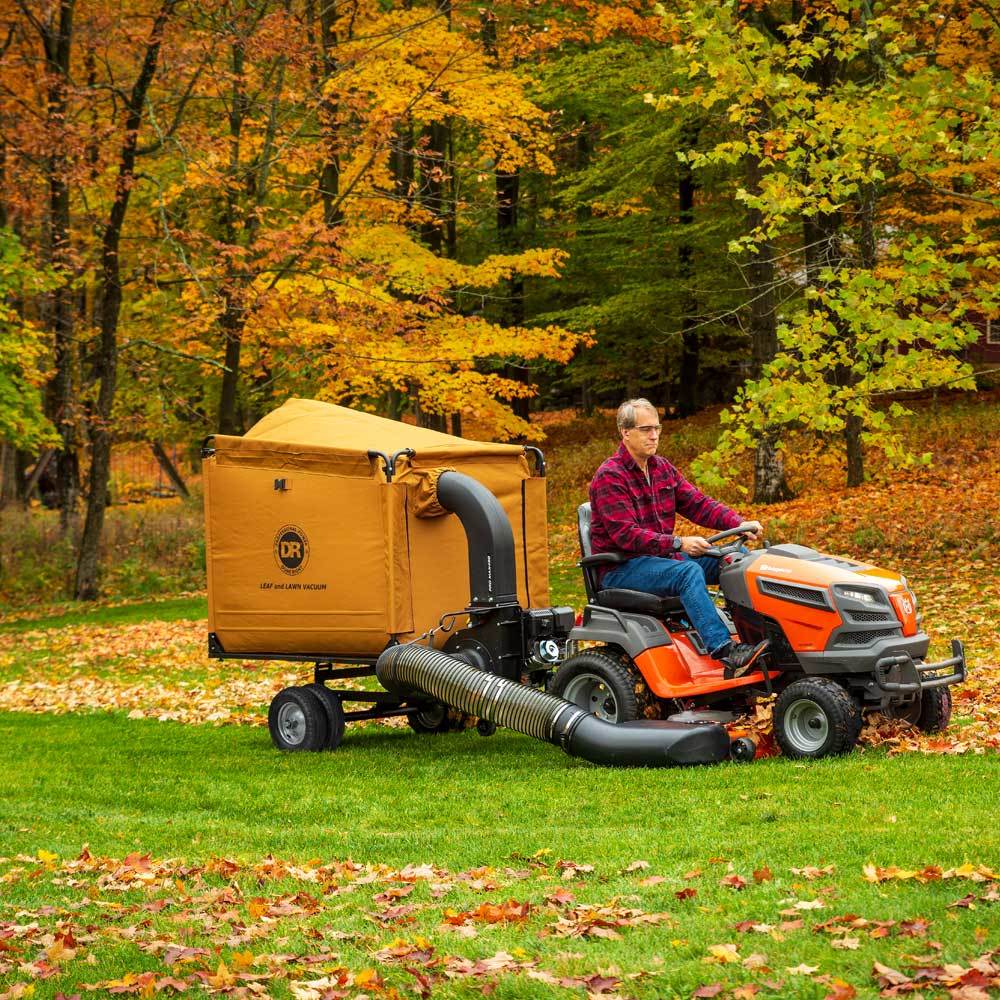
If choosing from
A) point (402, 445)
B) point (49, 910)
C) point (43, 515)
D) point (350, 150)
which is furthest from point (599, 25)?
point (49, 910)

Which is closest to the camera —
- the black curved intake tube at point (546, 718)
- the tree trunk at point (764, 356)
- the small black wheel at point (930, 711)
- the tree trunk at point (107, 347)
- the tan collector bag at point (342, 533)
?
the black curved intake tube at point (546, 718)

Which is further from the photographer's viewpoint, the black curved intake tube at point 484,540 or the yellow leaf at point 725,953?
the black curved intake tube at point 484,540

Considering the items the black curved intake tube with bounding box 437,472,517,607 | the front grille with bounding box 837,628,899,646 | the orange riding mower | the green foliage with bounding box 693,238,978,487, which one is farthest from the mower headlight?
the green foliage with bounding box 693,238,978,487

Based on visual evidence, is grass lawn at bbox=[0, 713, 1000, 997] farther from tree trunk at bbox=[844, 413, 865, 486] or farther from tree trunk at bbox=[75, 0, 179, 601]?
tree trunk at bbox=[844, 413, 865, 486]

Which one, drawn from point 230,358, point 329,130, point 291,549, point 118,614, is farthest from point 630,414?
point 230,358

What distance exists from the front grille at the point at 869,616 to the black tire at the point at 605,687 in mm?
1308

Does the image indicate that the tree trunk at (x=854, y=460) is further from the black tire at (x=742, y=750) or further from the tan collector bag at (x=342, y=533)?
the black tire at (x=742, y=750)

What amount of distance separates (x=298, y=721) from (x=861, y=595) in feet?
13.2

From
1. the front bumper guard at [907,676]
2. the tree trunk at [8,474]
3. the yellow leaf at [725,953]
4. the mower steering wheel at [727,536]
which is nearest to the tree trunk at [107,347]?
the tree trunk at [8,474]

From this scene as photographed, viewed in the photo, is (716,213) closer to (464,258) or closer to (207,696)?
(464,258)

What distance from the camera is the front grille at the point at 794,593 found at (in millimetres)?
7172

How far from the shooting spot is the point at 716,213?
27.0 metres

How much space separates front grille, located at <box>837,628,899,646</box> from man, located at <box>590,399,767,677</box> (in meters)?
0.52

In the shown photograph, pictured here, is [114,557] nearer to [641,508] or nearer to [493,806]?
[641,508]
